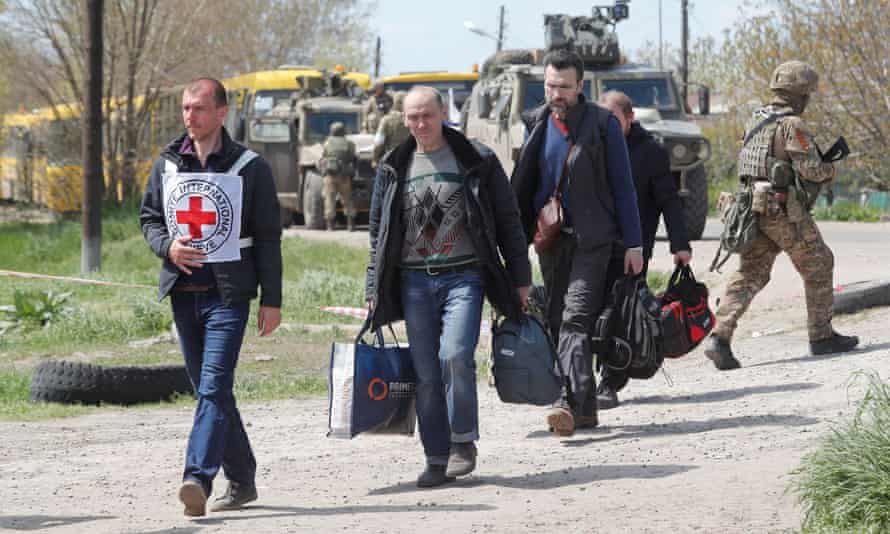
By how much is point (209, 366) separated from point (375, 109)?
19005 mm

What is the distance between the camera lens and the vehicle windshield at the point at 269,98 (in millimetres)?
31484

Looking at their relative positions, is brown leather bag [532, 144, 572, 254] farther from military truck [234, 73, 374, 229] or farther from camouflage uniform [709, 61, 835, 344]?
military truck [234, 73, 374, 229]

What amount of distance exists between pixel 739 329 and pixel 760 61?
19609 mm

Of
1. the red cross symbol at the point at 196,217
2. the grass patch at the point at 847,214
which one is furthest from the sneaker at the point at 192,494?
the grass patch at the point at 847,214

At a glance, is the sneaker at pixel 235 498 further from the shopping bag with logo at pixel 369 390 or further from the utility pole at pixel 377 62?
the utility pole at pixel 377 62

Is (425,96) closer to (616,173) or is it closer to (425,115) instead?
(425,115)

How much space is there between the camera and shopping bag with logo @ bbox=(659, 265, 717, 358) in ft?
28.4

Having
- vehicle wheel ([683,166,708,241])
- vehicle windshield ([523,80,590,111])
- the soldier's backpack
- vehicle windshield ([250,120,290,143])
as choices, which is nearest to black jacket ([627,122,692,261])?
the soldier's backpack

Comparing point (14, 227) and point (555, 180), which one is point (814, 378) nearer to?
point (555, 180)

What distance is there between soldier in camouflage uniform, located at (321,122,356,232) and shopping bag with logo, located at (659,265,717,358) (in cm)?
1590

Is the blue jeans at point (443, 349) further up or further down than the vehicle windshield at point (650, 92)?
further down

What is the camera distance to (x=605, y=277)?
8.09 meters

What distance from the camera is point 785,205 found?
975 centimetres

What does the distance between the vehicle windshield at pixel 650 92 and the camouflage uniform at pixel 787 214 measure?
414 inches
